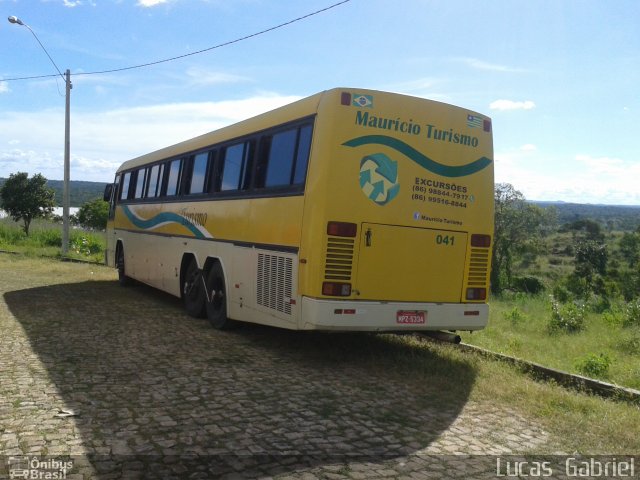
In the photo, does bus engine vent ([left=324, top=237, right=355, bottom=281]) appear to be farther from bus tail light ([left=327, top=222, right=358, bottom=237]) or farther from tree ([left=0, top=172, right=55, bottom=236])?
tree ([left=0, top=172, right=55, bottom=236])

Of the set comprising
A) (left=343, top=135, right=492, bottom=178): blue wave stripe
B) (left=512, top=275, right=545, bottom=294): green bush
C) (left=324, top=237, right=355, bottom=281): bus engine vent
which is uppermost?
(left=343, top=135, right=492, bottom=178): blue wave stripe

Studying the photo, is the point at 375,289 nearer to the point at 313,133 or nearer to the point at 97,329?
the point at 313,133

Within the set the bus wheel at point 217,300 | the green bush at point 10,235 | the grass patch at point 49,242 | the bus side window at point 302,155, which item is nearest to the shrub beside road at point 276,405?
the bus wheel at point 217,300

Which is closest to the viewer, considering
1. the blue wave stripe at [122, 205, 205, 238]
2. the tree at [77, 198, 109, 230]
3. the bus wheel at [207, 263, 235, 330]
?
the bus wheel at [207, 263, 235, 330]

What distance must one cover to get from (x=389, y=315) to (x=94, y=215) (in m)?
77.8

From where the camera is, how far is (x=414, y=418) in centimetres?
570

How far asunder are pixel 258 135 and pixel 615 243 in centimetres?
8551

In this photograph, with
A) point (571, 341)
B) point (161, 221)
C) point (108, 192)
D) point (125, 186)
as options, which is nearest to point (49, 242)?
point (108, 192)

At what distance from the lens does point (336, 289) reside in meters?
7.05

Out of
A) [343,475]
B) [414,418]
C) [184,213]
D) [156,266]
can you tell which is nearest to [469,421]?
[414,418]

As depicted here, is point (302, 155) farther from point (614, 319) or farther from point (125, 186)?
point (125, 186)

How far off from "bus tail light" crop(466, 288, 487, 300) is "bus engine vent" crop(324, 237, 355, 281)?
1700mm

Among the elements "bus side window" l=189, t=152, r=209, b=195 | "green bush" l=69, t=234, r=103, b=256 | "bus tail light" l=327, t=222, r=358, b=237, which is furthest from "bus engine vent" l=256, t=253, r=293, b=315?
"green bush" l=69, t=234, r=103, b=256

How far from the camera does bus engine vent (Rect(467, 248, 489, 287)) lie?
7840 millimetres
